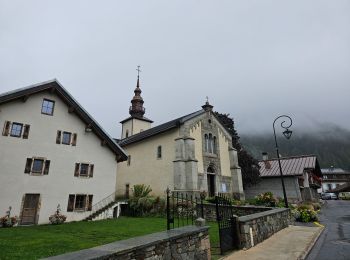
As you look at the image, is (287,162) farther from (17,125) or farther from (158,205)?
(17,125)

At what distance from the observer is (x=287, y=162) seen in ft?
138

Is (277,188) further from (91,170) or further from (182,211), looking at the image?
(182,211)

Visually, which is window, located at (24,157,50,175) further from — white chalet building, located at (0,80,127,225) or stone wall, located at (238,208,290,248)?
stone wall, located at (238,208,290,248)

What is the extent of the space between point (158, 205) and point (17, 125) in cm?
1319

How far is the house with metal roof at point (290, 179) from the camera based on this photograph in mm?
37188

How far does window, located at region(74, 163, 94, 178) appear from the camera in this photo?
21547 mm

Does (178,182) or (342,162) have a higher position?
(342,162)

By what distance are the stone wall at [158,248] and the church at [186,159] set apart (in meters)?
18.4

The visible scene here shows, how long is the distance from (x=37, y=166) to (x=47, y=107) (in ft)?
15.7

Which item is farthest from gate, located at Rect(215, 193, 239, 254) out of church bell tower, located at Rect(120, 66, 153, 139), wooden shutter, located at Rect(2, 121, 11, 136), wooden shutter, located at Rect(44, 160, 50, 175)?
church bell tower, located at Rect(120, 66, 153, 139)

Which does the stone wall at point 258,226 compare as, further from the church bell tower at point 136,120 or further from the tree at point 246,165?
the church bell tower at point 136,120

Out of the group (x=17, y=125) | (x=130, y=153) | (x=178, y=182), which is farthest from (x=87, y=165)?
(x=130, y=153)

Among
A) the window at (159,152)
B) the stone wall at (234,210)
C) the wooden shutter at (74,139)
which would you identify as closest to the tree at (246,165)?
the window at (159,152)

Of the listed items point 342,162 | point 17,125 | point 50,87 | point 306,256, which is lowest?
point 306,256
